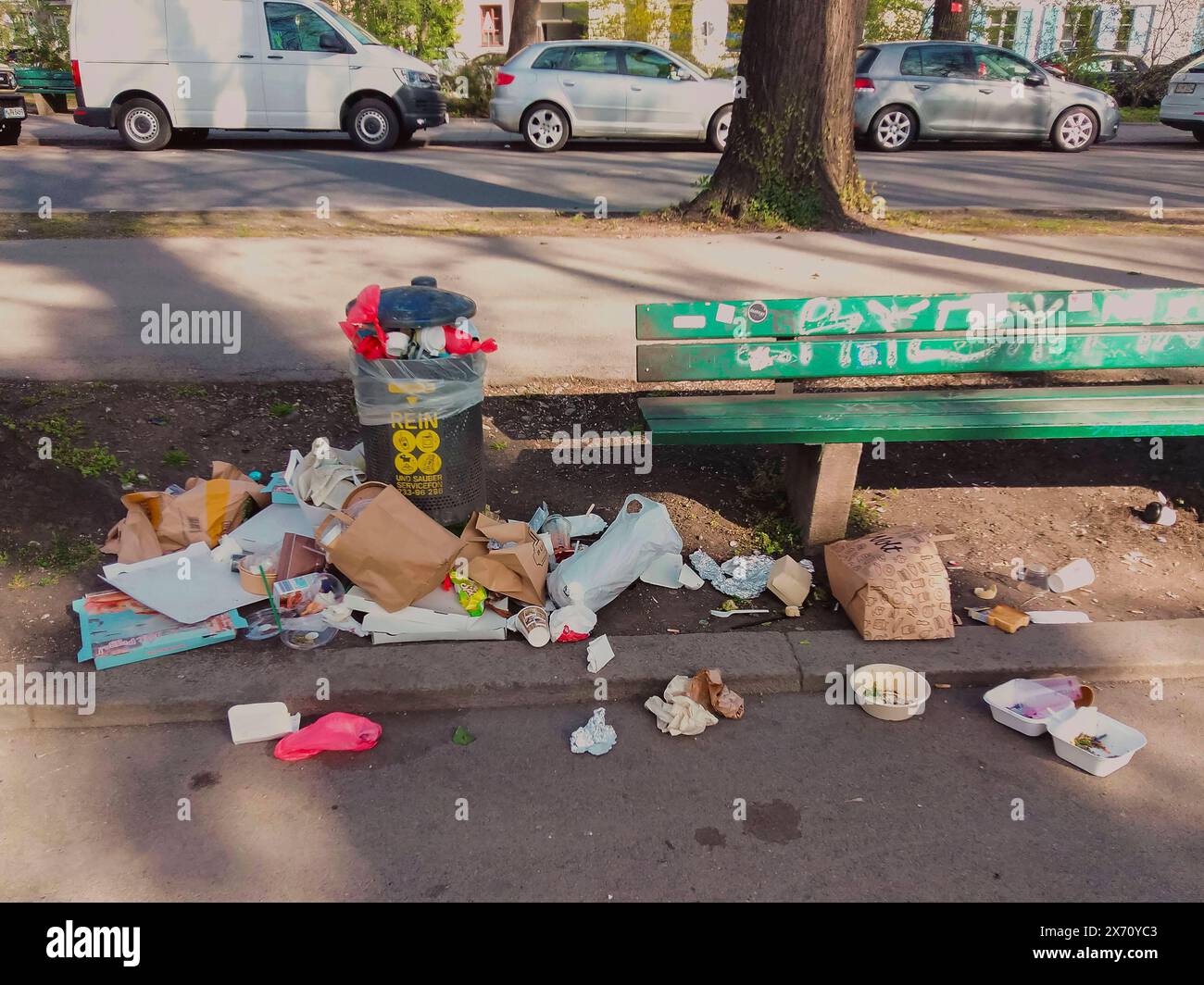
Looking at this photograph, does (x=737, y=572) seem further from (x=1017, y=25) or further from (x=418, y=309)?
(x=1017, y=25)

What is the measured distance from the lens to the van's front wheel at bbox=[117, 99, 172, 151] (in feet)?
41.9

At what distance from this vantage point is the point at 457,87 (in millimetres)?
20359

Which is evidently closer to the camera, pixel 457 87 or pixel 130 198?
pixel 130 198

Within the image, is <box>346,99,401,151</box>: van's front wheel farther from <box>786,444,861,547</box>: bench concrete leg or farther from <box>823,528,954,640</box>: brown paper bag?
<box>823,528,954,640</box>: brown paper bag

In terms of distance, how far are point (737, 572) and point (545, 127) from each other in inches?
447

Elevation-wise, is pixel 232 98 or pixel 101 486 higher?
pixel 232 98

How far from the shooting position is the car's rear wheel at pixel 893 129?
1431 centimetres

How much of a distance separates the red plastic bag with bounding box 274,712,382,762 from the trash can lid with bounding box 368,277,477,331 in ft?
4.86

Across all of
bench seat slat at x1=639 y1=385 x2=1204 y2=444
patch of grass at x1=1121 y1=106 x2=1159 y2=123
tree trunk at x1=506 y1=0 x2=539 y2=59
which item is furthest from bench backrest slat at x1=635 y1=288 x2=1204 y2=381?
patch of grass at x1=1121 y1=106 x2=1159 y2=123

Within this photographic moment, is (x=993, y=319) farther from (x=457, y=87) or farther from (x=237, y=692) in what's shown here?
(x=457, y=87)

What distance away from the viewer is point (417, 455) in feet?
13.2

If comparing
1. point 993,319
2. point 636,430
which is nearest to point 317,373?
point 636,430
